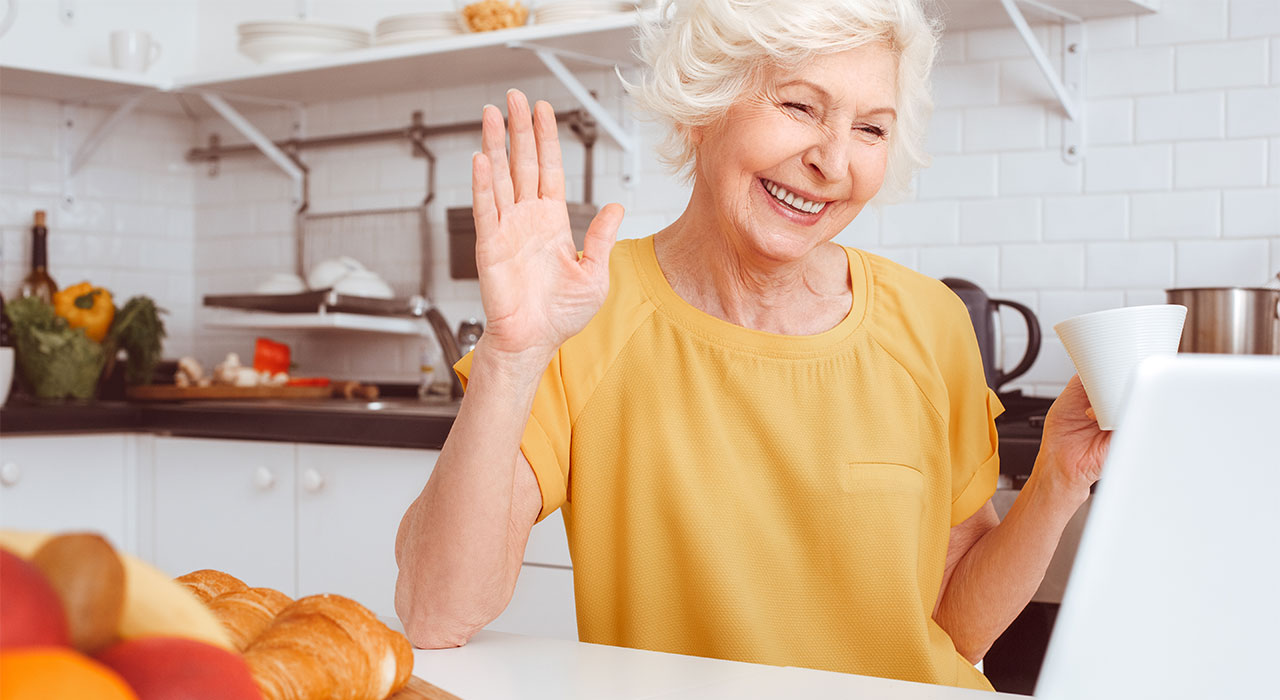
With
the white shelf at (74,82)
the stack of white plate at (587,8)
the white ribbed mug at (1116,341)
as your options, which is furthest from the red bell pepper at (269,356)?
the white ribbed mug at (1116,341)

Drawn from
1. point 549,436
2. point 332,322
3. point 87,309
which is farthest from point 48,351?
point 549,436

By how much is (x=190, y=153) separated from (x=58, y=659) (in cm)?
368

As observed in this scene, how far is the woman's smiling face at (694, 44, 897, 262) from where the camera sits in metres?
1.22

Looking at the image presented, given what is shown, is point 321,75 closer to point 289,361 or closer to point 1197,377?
point 289,361

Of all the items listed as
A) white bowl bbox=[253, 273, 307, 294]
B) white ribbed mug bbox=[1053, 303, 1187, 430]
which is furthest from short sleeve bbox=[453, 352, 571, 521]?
white bowl bbox=[253, 273, 307, 294]

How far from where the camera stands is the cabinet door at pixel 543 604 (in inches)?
86.6

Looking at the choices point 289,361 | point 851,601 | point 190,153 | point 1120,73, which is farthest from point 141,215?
point 851,601

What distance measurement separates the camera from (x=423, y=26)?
2865 millimetres

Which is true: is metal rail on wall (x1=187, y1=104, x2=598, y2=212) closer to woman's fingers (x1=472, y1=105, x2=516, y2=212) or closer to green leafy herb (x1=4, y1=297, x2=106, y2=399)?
green leafy herb (x1=4, y1=297, x2=106, y2=399)

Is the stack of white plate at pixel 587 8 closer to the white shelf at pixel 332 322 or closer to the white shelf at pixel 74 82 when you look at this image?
the white shelf at pixel 332 322

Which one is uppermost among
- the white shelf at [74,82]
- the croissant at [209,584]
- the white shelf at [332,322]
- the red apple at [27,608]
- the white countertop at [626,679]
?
the white shelf at [74,82]

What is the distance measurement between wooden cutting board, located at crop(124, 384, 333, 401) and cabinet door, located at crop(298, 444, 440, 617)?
1.52 feet

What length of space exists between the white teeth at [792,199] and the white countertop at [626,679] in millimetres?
557

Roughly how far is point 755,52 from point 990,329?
3.82 ft
